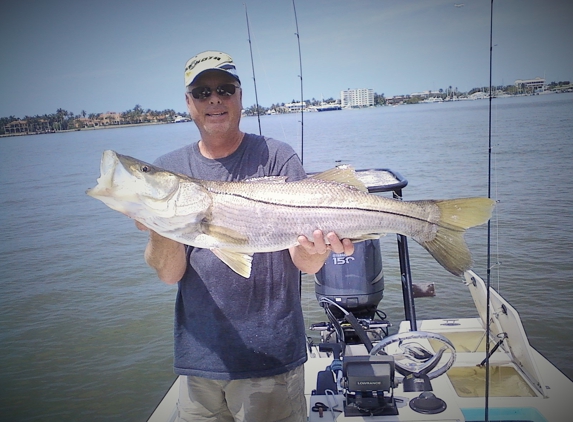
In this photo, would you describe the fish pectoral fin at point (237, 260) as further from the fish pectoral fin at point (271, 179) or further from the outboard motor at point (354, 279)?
the outboard motor at point (354, 279)

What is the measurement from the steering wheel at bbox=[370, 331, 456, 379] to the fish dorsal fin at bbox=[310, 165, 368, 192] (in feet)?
5.29

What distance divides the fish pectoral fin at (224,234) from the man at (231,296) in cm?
20

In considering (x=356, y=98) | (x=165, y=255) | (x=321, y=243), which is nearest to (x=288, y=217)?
(x=321, y=243)

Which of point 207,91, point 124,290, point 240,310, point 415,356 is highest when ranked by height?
point 207,91

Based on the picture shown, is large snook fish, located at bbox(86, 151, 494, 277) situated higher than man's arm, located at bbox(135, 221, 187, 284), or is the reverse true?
large snook fish, located at bbox(86, 151, 494, 277)

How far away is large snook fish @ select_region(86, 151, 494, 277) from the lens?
256 cm

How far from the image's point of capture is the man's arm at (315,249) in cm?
262

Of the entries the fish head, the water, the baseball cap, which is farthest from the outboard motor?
the water

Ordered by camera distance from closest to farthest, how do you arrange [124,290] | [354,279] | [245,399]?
[245,399]
[354,279]
[124,290]

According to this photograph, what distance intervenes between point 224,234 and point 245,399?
1016mm

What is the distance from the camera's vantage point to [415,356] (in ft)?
13.3

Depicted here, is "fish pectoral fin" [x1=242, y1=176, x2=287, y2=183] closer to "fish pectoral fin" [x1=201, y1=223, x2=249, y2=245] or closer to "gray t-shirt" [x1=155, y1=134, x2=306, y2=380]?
"gray t-shirt" [x1=155, y1=134, x2=306, y2=380]

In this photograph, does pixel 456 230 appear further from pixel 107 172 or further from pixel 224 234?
pixel 107 172

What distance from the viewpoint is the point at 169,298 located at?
10.8 metres
